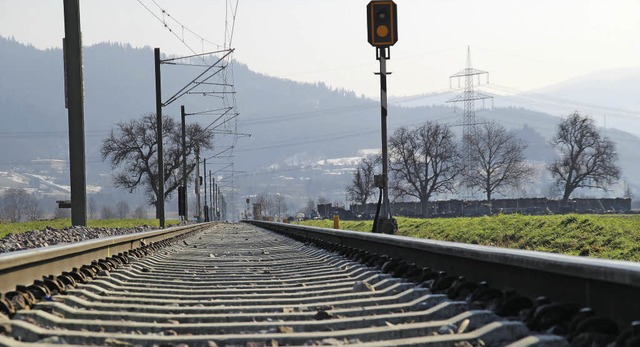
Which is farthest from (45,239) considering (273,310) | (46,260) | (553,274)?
(553,274)

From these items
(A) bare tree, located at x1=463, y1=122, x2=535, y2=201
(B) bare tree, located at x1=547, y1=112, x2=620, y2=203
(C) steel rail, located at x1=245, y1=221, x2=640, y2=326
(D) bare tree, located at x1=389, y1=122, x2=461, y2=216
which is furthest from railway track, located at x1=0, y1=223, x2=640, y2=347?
(D) bare tree, located at x1=389, y1=122, x2=461, y2=216

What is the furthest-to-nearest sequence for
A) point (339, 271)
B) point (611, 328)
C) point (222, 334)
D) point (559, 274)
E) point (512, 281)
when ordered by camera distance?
point (339, 271)
point (512, 281)
point (222, 334)
point (559, 274)
point (611, 328)

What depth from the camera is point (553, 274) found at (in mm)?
4230

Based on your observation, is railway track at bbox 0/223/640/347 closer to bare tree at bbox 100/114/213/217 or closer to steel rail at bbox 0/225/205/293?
steel rail at bbox 0/225/205/293

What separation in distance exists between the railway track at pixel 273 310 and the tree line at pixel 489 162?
300ft

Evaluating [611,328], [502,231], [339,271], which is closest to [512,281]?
[611,328]

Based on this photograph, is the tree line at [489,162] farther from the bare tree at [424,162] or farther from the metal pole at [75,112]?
the metal pole at [75,112]

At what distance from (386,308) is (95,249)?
463 cm

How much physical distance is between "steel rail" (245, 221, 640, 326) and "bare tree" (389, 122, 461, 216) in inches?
4138

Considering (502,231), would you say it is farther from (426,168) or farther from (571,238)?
(426,168)

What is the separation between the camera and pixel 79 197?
1817cm

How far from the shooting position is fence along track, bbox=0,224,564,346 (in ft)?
13.4

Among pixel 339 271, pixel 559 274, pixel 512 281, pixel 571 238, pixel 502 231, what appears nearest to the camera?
pixel 559 274

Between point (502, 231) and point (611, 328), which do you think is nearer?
point (611, 328)
